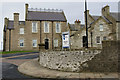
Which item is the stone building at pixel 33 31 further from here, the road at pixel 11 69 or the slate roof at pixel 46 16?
the road at pixel 11 69

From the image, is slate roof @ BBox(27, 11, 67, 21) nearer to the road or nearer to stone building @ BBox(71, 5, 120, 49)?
stone building @ BBox(71, 5, 120, 49)

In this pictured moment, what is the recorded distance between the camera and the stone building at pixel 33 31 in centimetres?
3008

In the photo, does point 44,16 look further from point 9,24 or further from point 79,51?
point 79,51

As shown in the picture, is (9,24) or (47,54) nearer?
(47,54)

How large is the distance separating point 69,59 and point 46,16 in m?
25.9

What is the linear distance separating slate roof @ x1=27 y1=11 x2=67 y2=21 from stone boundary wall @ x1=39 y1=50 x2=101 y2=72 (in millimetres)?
22863

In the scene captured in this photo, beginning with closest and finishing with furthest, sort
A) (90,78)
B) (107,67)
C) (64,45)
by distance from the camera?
(90,78), (107,67), (64,45)

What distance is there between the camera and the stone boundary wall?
8938 mm

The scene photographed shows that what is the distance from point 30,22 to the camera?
3075 centimetres

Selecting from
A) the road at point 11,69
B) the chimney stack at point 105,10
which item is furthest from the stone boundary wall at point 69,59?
the chimney stack at point 105,10

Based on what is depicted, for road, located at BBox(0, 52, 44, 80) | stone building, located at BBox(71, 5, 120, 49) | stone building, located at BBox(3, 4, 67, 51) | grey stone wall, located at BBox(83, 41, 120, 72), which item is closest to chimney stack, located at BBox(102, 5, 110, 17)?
stone building, located at BBox(71, 5, 120, 49)

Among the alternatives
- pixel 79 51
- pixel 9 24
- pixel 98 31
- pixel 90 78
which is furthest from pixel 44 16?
pixel 90 78

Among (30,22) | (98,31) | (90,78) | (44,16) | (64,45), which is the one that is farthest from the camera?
(44,16)

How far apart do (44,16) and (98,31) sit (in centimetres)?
1593
